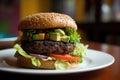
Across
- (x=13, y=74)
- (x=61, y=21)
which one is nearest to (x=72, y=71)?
(x=13, y=74)

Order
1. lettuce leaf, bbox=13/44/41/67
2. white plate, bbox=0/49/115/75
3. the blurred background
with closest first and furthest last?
white plate, bbox=0/49/115/75
lettuce leaf, bbox=13/44/41/67
the blurred background

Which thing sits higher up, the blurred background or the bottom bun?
the bottom bun

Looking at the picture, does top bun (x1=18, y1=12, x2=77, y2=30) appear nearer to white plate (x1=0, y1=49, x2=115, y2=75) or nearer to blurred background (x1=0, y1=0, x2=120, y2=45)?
white plate (x1=0, y1=49, x2=115, y2=75)

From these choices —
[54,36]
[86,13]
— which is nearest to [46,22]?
[54,36]

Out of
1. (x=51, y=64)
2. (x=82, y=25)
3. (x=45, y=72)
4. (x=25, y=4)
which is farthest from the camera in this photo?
(x=25, y=4)

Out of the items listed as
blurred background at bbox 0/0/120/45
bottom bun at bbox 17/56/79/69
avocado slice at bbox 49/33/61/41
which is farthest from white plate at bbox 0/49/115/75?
blurred background at bbox 0/0/120/45

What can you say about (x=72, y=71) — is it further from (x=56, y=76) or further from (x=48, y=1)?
(x=48, y=1)
